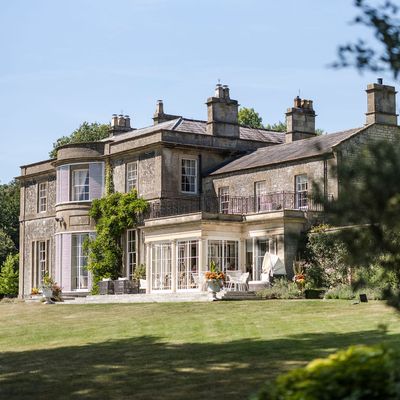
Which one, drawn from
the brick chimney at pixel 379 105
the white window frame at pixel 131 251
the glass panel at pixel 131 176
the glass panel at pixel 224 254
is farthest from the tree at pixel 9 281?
the brick chimney at pixel 379 105

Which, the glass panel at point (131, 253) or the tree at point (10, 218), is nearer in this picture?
the glass panel at point (131, 253)

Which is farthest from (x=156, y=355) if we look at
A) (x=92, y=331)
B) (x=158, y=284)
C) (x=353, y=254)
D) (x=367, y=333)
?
(x=158, y=284)

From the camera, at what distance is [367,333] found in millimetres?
18172

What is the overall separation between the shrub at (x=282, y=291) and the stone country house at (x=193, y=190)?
1.49 m

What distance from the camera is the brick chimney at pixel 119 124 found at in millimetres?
49125

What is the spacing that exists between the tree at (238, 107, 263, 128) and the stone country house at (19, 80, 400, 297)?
2266cm

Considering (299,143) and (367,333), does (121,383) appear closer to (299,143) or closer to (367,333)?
(367,333)

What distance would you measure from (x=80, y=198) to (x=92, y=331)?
766 inches

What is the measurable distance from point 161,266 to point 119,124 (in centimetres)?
1492

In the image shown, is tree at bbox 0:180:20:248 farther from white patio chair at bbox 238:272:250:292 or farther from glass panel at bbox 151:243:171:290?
white patio chair at bbox 238:272:250:292

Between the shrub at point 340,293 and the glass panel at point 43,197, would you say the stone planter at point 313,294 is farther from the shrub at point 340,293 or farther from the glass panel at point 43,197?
the glass panel at point 43,197

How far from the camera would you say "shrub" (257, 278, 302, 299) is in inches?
1190

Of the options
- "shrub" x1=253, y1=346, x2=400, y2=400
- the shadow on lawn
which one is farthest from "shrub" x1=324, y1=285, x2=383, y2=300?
"shrub" x1=253, y1=346, x2=400, y2=400

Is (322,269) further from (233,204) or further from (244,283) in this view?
(233,204)
